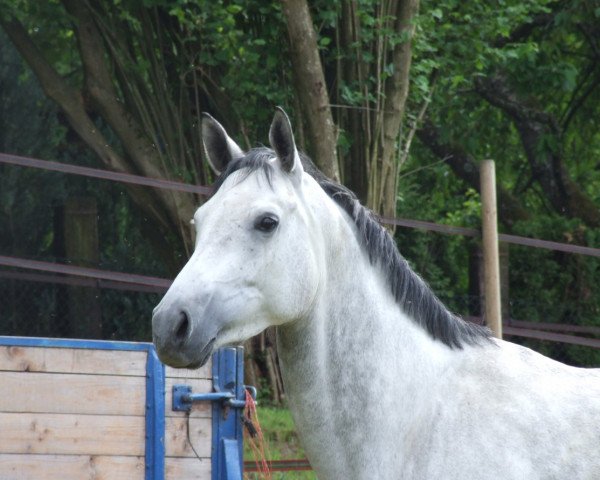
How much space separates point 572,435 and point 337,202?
0.96m

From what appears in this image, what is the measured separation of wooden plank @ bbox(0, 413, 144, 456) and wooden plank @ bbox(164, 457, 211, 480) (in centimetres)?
18

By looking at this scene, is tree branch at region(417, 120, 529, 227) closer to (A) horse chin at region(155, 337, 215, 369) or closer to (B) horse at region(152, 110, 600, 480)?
(B) horse at region(152, 110, 600, 480)

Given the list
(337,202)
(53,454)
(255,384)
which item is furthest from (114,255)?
(337,202)

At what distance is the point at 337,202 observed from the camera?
3107 millimetres

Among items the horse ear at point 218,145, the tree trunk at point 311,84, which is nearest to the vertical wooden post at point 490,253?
the tree trunk at point 311,84

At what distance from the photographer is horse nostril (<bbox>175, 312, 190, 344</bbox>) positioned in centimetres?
257

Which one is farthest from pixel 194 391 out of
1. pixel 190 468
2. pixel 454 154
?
pixel 454 154

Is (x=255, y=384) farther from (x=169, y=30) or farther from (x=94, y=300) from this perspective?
(x=169, y=30)

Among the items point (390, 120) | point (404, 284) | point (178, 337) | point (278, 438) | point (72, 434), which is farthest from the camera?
point (390, 120)

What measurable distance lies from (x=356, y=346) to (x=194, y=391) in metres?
1.75

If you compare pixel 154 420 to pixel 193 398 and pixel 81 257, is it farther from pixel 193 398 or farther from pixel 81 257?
pixel 81 257

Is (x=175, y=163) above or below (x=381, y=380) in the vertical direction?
above

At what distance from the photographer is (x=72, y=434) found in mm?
4262

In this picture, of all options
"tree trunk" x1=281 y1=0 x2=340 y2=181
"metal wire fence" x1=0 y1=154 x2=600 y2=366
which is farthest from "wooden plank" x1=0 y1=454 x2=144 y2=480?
"tree trunk" x1=281 y1=0 x2=340 y2=181
